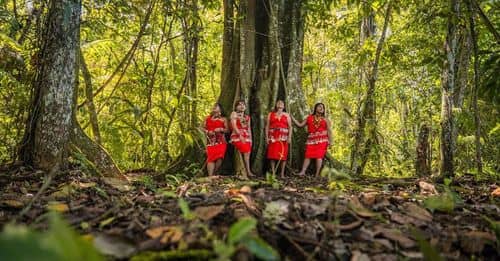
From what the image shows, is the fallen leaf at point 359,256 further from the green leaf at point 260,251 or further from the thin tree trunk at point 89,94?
the thin tree trunk at point 89,94

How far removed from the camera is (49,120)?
4.48 meters

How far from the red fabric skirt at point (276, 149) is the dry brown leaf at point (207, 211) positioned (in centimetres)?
507

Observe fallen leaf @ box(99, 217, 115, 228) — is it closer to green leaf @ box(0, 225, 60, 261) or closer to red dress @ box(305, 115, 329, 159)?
green leaf @ box(0, 225, 60, 261)

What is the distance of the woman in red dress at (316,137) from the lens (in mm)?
7648

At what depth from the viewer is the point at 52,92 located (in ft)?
14.7

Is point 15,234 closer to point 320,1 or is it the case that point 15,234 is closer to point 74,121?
point 74,121

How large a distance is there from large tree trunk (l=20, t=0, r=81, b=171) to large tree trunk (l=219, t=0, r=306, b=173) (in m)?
3.27

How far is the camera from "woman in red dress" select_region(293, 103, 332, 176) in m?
7.65

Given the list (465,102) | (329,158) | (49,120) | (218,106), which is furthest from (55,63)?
(465,102)

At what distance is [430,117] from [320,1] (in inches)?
276

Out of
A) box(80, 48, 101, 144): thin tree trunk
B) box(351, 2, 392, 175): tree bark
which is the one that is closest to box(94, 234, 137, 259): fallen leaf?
box(80, 48, 101, 144): thin tree trunk

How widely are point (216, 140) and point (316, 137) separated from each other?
1.66 metres

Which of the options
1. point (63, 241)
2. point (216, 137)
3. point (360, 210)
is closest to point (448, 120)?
point (216, 137)

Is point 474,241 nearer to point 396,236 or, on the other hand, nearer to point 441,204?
point 396,236
